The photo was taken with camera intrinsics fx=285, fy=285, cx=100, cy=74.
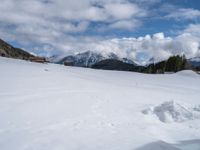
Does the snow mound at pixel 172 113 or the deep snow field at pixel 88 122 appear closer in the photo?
the deep snow field at pixel 88 122

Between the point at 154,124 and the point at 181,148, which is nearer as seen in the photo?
the point at 181,148

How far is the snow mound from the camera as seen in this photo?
8.62m

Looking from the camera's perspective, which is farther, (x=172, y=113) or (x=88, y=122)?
(x=172, y=113)

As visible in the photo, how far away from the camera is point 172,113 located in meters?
8.78

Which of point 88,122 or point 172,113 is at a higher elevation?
point 172,113

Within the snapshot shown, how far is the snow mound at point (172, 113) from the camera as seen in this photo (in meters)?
8.62

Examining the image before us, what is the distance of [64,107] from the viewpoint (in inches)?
344

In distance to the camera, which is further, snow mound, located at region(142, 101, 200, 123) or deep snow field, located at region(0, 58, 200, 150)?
snow mound, located at region(142, 101, 200, 123)

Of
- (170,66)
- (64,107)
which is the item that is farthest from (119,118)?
(170,66)

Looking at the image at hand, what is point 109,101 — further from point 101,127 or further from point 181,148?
point 181,148

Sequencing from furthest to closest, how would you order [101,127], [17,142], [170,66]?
[170,66] → [101,127] → [17,142]

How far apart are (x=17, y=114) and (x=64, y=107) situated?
166cm

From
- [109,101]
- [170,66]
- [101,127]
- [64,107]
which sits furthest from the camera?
[170,66]

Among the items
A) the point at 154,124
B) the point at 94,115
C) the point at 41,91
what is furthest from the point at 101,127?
the point at 41,91
